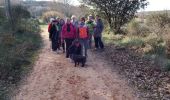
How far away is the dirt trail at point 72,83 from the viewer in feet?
36.5

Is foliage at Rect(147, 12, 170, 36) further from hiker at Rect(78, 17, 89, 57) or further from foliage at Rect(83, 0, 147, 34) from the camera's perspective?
hiker at Rect(78, 17, 89, 57)

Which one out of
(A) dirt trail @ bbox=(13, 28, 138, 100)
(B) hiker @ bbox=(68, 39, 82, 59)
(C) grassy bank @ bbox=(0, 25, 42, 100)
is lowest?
(A) dirt trail @ bbox=(13, 28, 138, 100)

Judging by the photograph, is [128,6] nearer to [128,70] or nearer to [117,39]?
[117,39]

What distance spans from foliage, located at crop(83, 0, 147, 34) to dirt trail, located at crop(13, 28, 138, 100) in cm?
1142

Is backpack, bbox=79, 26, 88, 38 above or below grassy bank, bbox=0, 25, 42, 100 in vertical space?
above

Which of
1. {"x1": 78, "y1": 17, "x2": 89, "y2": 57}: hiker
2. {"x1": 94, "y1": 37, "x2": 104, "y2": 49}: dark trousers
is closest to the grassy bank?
{"x1": 78, "y1": 17, "x2": 89, "y2": 57}: hiker

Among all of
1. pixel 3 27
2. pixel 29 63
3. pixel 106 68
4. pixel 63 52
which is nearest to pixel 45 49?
pixel 63 52

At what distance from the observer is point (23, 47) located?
19188 mm

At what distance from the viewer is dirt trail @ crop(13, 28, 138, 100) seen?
11133 millimetres

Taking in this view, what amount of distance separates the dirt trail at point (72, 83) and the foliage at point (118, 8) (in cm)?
1142

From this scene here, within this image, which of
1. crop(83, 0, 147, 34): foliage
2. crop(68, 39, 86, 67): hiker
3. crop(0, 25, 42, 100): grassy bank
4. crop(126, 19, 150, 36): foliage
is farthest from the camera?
crop(83, 0, 147, 34): foliage

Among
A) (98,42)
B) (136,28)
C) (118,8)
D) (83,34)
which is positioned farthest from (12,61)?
(136,28)

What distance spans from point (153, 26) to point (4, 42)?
1092 cm

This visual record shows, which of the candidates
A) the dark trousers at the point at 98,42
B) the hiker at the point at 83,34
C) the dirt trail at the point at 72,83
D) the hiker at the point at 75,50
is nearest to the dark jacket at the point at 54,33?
the dark trousers at the point at 98,42
